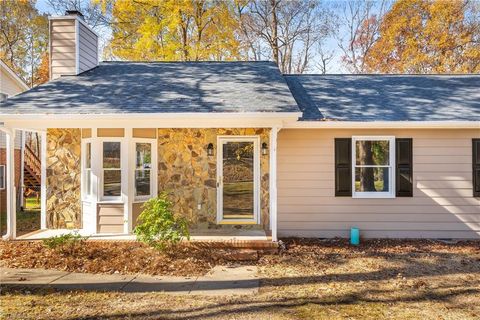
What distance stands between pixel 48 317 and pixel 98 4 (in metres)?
17.2

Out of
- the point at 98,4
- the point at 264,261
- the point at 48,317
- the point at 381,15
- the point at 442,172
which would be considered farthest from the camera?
the point at 381,15

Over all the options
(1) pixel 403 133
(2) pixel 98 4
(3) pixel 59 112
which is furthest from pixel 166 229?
(2) pixel 98 4

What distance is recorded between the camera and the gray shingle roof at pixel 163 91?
289 inches

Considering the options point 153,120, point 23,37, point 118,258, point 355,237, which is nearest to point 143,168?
point 153,120

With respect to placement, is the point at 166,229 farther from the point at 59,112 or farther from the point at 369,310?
the point at 369,310

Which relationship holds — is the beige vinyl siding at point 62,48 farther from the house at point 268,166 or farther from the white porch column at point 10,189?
the white porch column at point 10,189

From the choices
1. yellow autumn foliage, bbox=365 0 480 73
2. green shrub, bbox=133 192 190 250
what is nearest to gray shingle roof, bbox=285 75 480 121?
green shrub, bbox=133 192 190 250

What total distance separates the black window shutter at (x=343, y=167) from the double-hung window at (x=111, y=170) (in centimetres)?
466

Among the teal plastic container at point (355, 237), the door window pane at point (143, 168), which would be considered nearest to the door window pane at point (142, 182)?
the door window pane at point (143, 168)

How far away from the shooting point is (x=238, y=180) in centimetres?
877

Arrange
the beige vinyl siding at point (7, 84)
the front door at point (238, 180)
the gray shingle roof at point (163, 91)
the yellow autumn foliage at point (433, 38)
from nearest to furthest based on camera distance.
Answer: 1. the gray shingle roof at point (163, 91)
2. the front door at point (238, 180)
3. the beige vinyl siding at point (7, 84)
4. the yellow autumn foliage at point (433, 38)

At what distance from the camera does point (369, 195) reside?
844 centimetres

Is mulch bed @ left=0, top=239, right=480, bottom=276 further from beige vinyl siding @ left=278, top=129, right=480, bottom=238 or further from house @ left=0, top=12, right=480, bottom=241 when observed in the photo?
house @ left=0, top=12, right=480, bottom=241

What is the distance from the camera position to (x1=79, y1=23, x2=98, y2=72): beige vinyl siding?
9945 mm
